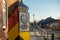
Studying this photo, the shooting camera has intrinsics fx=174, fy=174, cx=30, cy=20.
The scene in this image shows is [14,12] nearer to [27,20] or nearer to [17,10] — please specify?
[17,10]

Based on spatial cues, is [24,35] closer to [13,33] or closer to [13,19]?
[13,33]

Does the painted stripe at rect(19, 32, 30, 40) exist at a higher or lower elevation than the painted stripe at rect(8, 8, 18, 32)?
lower

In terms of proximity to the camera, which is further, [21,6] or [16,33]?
[21,6]

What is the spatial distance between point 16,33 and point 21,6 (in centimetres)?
36

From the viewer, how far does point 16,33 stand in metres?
2.02

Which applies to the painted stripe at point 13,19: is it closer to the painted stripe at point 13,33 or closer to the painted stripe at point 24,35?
the painted stripe at point 13,33

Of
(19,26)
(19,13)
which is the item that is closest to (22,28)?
(19,26)

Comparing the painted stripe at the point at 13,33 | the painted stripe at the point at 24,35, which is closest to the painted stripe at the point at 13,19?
the painted stripe at the point at 13,33

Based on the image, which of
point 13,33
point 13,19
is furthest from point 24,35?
→ point 13,19

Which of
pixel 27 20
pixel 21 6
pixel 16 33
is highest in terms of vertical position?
pixel 21 6

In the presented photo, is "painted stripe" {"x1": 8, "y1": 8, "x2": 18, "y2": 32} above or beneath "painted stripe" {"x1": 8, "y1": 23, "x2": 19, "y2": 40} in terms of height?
above

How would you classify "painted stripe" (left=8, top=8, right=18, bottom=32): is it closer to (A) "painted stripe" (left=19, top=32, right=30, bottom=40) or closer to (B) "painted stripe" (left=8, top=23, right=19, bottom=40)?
(B) "painted stripe" (left=8, top=23, right=19, bottom=40)

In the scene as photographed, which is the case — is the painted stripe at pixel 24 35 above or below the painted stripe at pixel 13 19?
below

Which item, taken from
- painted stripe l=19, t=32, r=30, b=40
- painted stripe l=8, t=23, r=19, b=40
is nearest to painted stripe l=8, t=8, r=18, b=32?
painted stripe l=8, t=23, r=19, b=40
